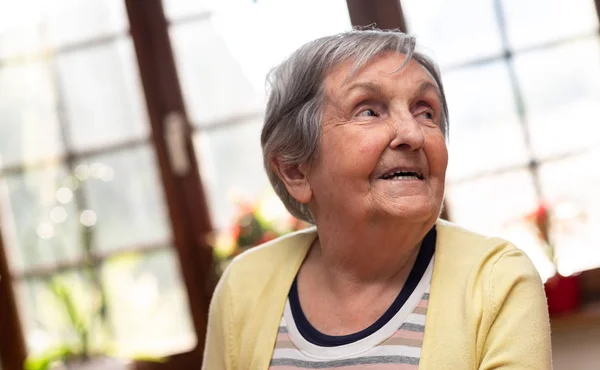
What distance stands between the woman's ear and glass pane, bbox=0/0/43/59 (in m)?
2.50

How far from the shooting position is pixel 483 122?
3213mm

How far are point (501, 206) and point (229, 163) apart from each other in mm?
1191

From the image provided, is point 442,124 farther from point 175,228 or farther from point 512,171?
point 175,228

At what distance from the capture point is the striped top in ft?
4.37

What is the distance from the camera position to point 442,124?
58.5 inches

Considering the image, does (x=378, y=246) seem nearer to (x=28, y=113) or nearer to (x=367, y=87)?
(x=367, y=87)

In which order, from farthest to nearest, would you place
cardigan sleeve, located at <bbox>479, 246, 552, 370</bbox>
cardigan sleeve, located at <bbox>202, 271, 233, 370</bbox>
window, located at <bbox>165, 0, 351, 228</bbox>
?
window, located at <bbox>165, 0, 351, 228</bbox> → cardigan sleeve, located at <bbox>202, 271, 233, 370</bbox> → cardigan sleeve, located at <bbox>479, 246, 552, 370</bbox>

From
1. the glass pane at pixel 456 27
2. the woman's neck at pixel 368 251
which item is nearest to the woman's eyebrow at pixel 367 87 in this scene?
the woman's neck at pixel 368 251

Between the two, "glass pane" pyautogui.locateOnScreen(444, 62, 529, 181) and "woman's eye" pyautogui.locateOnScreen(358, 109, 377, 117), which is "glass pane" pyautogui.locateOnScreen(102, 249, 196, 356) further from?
"woman's eye" pyautogui.locateOnScreen(358, 109, 377, 117)

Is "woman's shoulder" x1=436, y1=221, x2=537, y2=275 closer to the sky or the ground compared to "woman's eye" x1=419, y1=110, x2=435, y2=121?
closer to the ground

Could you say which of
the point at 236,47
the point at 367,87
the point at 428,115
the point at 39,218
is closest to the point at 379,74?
the point at 367,87

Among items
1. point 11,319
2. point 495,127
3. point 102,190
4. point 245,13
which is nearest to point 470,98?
point 495,127

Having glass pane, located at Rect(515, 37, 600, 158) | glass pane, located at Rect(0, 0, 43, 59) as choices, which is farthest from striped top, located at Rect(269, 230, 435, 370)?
glass pane, located at Rect(0, 0, 43, 59)

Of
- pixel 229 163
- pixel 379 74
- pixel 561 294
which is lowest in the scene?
pixel 561 294
